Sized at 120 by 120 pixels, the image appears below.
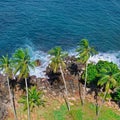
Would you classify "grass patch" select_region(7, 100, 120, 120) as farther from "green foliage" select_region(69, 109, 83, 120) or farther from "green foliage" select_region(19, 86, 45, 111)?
"green foliage" select_region(19, 86, 45, 111)

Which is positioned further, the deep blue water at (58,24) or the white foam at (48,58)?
the deep blue water at (58,24)

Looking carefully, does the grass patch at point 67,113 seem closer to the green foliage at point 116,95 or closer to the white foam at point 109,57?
the green foliage at point 116,95

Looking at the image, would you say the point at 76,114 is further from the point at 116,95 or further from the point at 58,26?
the point at 58,26

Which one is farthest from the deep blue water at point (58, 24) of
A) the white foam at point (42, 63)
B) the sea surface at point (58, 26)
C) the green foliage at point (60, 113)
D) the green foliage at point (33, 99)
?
the green foliage at point (60, 113)

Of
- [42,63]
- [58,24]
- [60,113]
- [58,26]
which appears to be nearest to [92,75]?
[60,113]

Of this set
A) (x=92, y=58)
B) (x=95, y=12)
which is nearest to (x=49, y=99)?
(x=92, y=58)

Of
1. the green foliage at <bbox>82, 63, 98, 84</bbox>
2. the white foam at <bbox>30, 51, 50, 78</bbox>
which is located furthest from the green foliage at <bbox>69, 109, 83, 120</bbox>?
the white foam at <bbox>30, 51, 50, 78</bbox>

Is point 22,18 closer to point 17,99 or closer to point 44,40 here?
point 44,40
